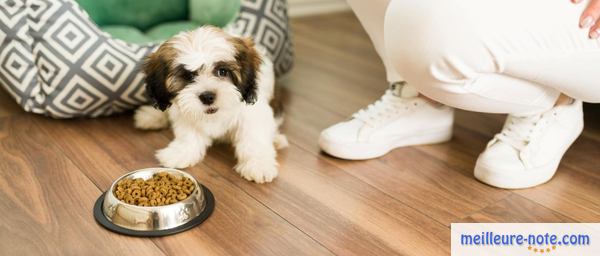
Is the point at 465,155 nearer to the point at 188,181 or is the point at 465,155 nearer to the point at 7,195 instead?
the point at 188,181

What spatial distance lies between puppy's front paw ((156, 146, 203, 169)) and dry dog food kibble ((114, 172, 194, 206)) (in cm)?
22

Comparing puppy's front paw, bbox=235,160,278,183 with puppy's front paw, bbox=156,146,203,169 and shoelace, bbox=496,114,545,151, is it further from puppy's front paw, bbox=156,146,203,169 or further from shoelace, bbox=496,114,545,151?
shoelace, bbox=496,114,545,151

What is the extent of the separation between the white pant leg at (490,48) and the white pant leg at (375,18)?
0.27 metres

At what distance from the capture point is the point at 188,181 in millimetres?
1519

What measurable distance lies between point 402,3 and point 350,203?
1.70 feet

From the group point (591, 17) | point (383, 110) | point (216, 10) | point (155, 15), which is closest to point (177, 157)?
point (383, 110)

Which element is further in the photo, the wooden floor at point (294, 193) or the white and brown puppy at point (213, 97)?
the white and brown puppy at point (213, 97)

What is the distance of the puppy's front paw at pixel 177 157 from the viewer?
1755mm

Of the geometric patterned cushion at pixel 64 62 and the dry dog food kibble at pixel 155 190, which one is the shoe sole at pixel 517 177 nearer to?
the dry dog food kibble at pixel 155 190

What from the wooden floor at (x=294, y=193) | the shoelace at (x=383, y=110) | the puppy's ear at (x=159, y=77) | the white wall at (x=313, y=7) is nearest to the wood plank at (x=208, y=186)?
the wooden floor at (x=294, y=193)

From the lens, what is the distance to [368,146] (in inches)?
70.7

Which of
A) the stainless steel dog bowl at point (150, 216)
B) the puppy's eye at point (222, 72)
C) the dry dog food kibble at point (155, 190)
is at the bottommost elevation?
the stainless steel dog bowl at point (150, 216)

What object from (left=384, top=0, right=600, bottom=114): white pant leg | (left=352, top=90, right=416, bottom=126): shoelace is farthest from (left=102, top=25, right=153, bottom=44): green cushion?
(left=384, top=0, right=600, bottom=114): white pant leg

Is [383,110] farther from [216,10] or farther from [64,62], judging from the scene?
[64,62]
